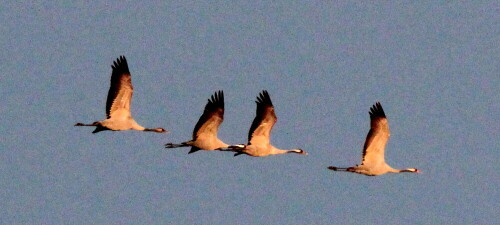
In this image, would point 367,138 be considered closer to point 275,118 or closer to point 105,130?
point 275,118

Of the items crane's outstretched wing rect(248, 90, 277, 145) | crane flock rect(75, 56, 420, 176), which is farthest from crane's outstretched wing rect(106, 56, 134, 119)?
crane's outstretched wing rect(248, 90, 277, 145)

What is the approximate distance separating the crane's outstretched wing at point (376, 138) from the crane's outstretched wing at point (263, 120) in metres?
3.69

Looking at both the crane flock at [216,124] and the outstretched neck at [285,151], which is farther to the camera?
the outstretched neck at [285,151]

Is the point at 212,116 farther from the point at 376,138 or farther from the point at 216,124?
the point at 376,138

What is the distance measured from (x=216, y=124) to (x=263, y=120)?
1762mm

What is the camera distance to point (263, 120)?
62531 mm

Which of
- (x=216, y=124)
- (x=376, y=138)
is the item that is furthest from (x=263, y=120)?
(x=376, y=138)

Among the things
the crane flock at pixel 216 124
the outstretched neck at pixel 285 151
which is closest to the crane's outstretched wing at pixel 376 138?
the crane flock at pixel 216 124

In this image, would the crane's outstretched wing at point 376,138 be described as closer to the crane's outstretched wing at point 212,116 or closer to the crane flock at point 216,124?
the crane flock at point 216,124

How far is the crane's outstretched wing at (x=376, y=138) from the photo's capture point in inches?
2404

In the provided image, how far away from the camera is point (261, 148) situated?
206 feet

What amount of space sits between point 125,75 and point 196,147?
3867 mm

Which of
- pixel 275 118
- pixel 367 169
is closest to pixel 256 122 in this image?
pixel 275 118

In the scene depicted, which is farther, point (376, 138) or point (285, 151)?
point (285, 151)
